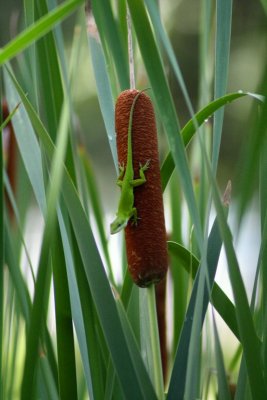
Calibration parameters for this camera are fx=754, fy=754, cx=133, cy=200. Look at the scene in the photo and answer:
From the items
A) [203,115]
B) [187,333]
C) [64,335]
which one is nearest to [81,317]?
[64,335]

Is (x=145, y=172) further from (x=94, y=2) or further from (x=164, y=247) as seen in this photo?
(x=94, y=2)

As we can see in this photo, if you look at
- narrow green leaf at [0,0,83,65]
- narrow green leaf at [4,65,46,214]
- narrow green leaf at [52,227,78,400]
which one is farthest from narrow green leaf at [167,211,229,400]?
narrow green leaf at [0,0,83,65]

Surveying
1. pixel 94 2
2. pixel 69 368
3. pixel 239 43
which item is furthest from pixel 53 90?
pixel 239 43

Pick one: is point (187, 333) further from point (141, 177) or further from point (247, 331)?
point (141, 177)

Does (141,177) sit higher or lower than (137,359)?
higher

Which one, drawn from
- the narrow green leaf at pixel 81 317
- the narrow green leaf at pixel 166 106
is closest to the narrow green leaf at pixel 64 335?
the narrow green leaf at pixel 81 317

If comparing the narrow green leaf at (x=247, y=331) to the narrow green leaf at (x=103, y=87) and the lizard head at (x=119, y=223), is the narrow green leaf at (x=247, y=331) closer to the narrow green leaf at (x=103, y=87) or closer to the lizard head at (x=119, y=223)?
the lizard head at (x=119, y=223)

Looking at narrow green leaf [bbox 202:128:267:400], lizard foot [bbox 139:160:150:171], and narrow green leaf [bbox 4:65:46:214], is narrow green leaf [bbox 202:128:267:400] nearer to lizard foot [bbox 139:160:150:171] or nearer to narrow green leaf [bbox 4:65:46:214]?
lizard foot [bbox 139:160:150:171]

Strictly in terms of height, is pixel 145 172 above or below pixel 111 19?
below
